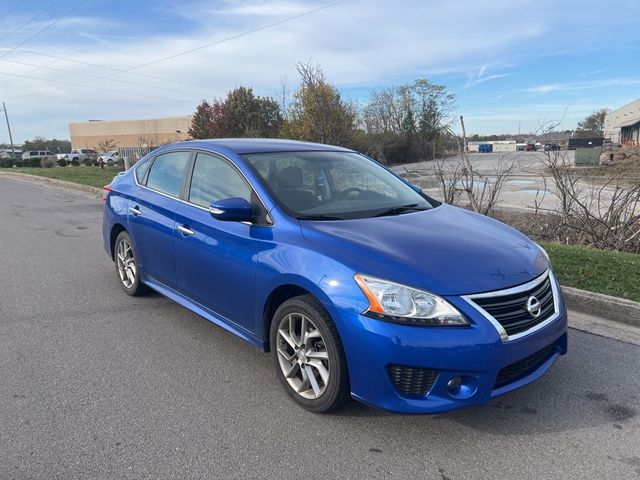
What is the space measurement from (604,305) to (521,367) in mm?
2421

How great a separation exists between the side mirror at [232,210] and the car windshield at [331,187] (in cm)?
24

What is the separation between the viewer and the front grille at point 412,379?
9.09ft

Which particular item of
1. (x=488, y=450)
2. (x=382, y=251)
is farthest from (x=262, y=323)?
(x=488, y=450)

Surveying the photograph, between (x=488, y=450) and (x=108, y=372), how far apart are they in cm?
266

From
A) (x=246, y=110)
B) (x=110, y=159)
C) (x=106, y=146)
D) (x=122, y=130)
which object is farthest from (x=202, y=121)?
(x=122, y=130)

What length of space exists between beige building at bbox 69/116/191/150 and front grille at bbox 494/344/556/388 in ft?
290

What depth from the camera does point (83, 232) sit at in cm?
950

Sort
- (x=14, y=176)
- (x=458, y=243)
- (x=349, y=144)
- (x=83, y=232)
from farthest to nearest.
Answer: (x=14, y=176) → (x=349, y=144) → (x=83, y=232) → (x=458, y=243)

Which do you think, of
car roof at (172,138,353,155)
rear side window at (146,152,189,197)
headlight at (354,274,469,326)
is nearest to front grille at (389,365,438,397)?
headlight at (354,274,469,326)

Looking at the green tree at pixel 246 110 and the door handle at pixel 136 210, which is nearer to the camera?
the door handle at pixel 136 210

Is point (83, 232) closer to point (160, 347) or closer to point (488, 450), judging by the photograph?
point (160, 347)

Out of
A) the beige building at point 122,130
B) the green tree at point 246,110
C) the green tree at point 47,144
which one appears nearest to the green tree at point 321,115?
the green tree at point 246,110

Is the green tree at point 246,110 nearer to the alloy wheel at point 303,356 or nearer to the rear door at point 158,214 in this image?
the rear door at point 158,214

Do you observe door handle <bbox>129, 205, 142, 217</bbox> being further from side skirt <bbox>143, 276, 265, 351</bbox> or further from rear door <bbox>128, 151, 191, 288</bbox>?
side skirt <bbox>143, 276, 265, 351</bbox>
